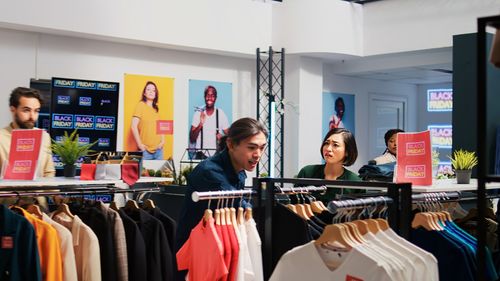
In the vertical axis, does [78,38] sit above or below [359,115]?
above

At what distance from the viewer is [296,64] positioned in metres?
10.0

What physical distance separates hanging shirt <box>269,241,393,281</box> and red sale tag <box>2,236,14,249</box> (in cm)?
138

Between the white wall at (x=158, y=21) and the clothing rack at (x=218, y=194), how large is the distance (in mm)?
5134

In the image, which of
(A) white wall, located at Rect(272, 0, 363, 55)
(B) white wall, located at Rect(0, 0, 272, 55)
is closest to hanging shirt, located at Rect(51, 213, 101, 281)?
(B) white wall, located at Rect(0, 0, 272, 55)

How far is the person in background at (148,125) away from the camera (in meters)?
8.90

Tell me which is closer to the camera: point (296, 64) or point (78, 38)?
point (78, 38)

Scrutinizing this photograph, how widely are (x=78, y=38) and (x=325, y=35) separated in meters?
3.63

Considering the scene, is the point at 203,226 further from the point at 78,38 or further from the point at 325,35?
the point at 325,35

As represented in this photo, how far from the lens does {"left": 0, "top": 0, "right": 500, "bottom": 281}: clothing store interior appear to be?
9.25 ft

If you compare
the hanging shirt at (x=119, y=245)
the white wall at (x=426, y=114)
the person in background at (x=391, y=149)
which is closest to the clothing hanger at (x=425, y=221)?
the hanging shirt at (x=119, y=245)

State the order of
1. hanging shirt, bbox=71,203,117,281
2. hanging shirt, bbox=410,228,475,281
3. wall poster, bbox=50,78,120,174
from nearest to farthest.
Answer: hanging shirt, bbox=410,228,475,281 → hanging shirt, bbox=71,203,117,281 → wall poster, bbox=50,78,120,174

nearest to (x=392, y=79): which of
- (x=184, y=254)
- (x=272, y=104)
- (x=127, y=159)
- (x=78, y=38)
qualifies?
(x=272, y=104)

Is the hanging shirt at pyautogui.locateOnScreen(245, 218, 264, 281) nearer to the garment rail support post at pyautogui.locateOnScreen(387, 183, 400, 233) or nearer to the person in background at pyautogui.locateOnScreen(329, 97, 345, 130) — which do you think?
the garment rail support post at pyautogui.locateOnScreen(387, 183, 400, 233)

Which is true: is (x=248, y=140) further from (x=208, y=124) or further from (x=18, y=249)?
(x=208, y=124)
